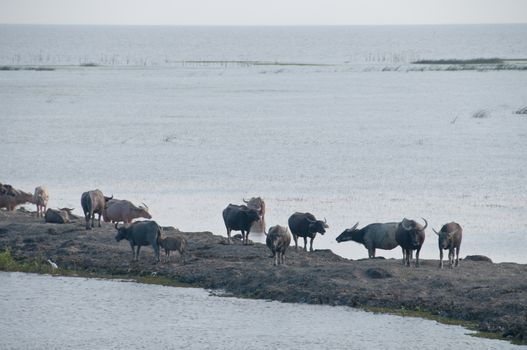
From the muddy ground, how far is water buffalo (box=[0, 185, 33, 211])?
5.75 m

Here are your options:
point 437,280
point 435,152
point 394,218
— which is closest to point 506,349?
point 437,280

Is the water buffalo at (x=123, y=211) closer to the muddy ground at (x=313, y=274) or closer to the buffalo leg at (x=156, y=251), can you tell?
the muddy ground at (x=313, y=274)

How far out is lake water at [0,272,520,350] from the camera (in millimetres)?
20812

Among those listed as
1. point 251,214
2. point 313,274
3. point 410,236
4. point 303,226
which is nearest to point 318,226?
point 303,226

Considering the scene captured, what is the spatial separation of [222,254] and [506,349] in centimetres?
973

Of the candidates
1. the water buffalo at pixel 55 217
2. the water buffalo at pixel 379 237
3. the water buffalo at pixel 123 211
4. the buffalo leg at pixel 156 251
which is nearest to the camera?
the buffalo leg at pixel 156 251

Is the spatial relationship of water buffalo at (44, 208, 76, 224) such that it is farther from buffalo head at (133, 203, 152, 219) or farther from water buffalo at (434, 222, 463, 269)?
water buffalo at (434, 222, 463, 269)

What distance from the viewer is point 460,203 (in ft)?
132

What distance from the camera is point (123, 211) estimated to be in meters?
31.3

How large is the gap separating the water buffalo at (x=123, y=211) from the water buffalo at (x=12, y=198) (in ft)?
18.1

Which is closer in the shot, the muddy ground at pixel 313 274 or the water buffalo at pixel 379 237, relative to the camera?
the muddy ground at pixel 313 274

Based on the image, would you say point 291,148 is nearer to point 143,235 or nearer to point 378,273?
point 143,235

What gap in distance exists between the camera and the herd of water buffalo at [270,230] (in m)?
25.5

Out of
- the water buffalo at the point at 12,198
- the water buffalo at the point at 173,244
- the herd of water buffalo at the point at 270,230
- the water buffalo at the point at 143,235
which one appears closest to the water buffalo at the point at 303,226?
the herd of water buffalo at the point at 270,230
